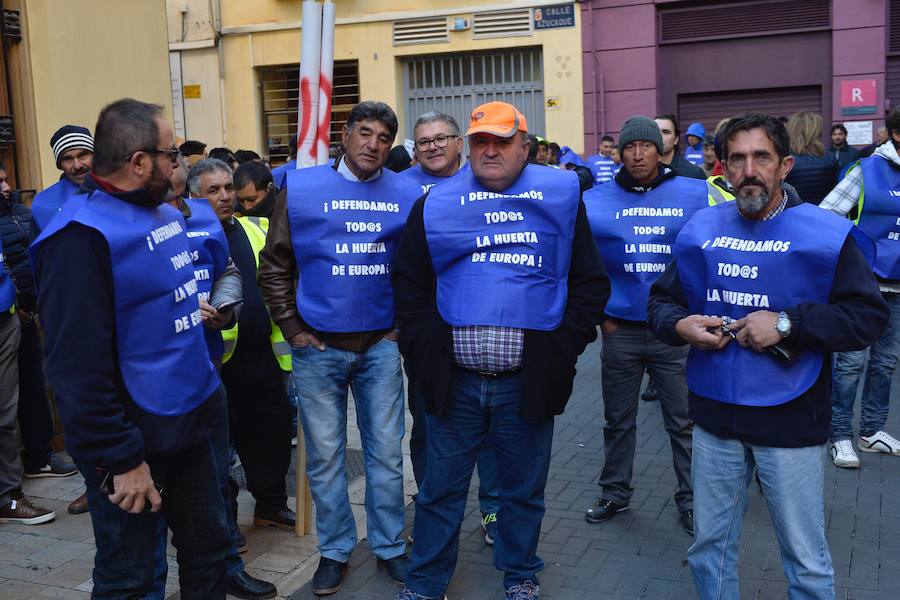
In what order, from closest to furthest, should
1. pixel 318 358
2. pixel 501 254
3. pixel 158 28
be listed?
A: pixel 501 254 → pixel 318 358 → pixel 158 28

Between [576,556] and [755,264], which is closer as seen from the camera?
[755,264]

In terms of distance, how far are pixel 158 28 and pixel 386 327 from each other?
19.3 ft

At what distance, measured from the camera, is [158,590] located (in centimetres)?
364

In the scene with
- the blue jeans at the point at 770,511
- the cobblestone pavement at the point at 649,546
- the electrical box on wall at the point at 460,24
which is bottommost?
the cobblestone pavement at the point at 649,546

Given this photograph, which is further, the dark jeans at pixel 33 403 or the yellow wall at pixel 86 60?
the yellow wall at pixel 86 60

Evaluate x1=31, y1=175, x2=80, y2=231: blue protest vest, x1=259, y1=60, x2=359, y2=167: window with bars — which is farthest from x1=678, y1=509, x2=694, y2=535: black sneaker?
x1=259, y1=60, x2=359, y2=167: window with bars

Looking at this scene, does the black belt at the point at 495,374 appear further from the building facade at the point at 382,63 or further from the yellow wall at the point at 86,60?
the building facade at the point at 382,63

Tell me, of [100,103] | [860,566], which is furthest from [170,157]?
[100,103]

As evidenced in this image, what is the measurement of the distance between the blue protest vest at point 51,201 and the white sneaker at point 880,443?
4.96 m

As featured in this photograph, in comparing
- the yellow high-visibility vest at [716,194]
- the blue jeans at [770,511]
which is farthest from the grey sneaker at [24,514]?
the yellow high-visibility vest at [716,194]

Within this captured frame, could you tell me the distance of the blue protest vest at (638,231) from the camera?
504cm

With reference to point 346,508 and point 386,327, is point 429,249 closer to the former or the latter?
point 386,327

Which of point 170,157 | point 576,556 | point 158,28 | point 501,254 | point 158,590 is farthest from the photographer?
point 158,28

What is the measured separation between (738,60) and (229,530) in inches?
550
